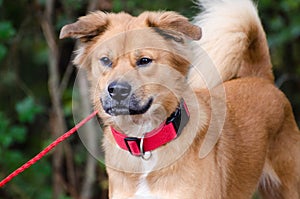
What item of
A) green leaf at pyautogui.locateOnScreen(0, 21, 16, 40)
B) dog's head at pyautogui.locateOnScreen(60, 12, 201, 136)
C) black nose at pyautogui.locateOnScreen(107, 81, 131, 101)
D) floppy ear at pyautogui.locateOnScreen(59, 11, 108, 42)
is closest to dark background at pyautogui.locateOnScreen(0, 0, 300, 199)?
green leaf at pyautogui.locateOnScreen(0, 21, 16, 40)

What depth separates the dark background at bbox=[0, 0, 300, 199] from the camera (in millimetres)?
6191

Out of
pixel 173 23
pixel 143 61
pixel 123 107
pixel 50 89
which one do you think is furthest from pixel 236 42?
pixel 50 89

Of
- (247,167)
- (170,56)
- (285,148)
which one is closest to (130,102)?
(170,56)

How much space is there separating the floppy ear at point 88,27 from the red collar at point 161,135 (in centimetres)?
61

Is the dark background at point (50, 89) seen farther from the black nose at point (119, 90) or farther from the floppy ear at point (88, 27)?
the black nose at point (119, 90)

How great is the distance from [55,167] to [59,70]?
39.5 inches

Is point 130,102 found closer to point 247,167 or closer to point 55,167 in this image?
point 247,167

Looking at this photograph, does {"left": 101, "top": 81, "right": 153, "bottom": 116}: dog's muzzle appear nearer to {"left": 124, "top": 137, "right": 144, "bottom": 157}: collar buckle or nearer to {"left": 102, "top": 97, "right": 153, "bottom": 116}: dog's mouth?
{"left": 102, "top": 97, "right": 153, "bottom": 116}: dog's mouth

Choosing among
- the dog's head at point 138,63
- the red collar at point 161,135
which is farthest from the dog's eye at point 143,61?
the red collar at point 161,135

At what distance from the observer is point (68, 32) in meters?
3.83

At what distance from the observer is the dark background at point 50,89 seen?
619cm

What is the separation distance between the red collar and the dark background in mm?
2224

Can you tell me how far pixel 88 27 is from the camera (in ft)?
13.0

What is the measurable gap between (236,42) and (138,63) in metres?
1.33
